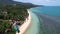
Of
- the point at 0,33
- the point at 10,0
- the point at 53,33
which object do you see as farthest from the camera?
the point at 10,0

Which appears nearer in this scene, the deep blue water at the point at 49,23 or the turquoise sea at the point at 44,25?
the turquoise sea at the point at 44,25

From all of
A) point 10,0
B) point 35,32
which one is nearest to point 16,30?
point 35,32

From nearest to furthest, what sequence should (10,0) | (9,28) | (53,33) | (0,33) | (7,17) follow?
(0,33) < (9,28) < (53,33) < (7,17) < (10,0)

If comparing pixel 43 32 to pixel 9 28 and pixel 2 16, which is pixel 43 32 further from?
pixel 2 16

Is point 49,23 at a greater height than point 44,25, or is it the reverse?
point 44,25

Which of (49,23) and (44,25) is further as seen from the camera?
(49,23)

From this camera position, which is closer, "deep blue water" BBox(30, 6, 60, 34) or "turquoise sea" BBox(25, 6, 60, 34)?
"turquoise sea" BBox(25, 6, 60, 34)

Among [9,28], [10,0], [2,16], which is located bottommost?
[10,0]

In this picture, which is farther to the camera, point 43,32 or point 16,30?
point 43,32

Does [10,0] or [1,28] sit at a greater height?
[1,28]
